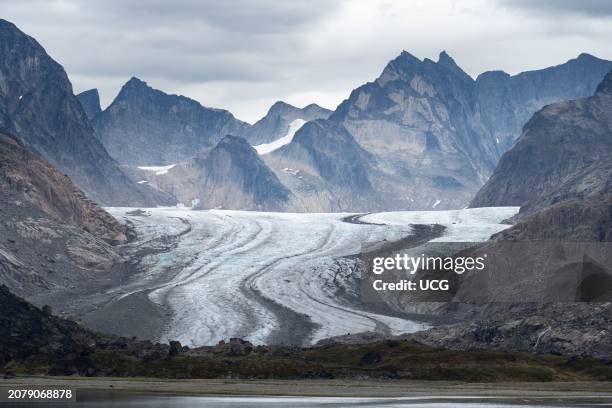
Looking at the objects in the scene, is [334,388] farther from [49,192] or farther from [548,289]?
[49,192]

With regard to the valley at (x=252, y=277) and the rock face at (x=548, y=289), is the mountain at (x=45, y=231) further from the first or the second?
the rock face at (x=548, y=289)

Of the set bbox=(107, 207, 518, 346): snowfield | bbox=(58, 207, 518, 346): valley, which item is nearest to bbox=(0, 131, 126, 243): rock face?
Result: bbox=(58, 207, 518, 346): valley

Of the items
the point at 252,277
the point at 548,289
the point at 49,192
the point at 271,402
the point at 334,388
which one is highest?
the point at 49,192

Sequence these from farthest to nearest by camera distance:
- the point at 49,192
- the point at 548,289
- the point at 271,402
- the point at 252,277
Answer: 1. the point at 49,192
2. the point at 252,277
3. the point at 548,289
4. the point at 271,402

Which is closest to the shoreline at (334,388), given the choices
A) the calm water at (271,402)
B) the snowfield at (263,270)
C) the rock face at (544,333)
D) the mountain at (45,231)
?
the calm water at (271,402)

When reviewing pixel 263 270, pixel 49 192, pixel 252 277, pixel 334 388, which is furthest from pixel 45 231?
pixel 334 388

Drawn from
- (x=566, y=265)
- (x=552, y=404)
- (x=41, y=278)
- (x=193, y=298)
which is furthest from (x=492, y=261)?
(x=552, y=404)
